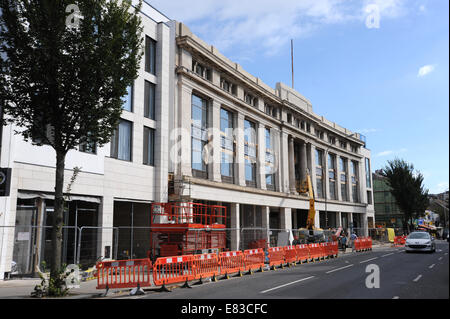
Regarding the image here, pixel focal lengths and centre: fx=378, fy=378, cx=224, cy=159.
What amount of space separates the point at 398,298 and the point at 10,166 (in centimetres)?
1506

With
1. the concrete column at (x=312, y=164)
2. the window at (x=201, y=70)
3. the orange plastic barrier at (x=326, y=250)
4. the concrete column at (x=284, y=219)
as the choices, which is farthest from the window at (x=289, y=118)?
the orange plastic barrier at (x=326, y=250)

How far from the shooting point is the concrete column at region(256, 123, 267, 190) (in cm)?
3669

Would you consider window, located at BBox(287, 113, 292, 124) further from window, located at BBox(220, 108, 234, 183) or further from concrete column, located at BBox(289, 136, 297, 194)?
window, located at BBox(220, 108, 234, 183)

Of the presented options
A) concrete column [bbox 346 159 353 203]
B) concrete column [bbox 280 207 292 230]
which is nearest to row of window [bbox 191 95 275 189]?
concrete column [bbox 280 207 292 230]

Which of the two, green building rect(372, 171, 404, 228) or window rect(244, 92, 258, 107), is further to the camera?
green building rect(372, 171, 404, 228)

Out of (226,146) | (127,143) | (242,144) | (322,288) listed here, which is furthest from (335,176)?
(322,288)

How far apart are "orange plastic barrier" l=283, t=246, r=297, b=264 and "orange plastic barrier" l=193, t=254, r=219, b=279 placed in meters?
6.30

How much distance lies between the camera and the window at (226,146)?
32.0 metres

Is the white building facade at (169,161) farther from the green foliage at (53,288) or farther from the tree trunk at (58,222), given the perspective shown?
the green foliage at (53,288)

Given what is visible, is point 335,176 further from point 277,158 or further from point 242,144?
point 242,144

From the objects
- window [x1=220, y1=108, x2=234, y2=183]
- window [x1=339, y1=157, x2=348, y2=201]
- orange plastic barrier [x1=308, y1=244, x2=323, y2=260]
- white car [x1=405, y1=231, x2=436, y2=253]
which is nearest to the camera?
orange plastic barrier [x1=308, y1=244, x2=323, y2=260]

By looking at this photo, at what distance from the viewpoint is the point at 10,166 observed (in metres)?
15.8
